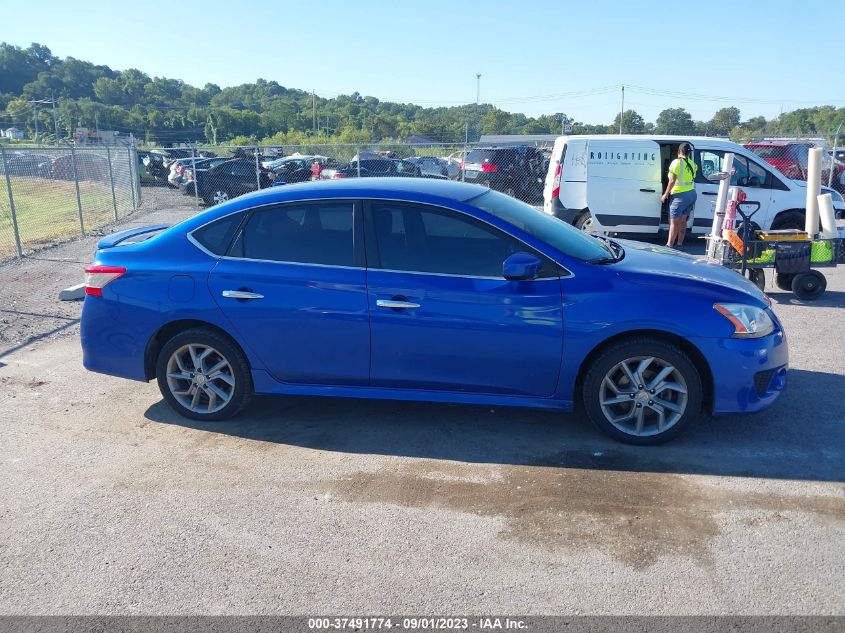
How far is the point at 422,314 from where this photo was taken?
4.60 meters

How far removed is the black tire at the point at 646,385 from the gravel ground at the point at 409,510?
0.44ft

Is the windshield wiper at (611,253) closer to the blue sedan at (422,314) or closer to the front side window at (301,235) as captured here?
the blue sedan at (422,314)

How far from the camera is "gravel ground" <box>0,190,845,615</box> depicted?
10.5ft

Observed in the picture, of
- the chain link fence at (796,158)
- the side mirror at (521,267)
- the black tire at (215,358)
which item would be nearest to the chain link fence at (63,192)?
the black tire at (215,358)

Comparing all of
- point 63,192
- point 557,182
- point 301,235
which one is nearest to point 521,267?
point 301,235

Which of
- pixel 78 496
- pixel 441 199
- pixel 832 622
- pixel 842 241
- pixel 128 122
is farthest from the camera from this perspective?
pixel 128 122

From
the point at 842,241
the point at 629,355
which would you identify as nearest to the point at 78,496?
the point at 629,355

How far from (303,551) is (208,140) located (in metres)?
70.0

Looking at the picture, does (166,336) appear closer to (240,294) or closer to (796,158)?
(240,294)

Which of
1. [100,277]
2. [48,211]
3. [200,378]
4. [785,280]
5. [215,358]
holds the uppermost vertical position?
[100,277]

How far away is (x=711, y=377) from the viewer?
447cm

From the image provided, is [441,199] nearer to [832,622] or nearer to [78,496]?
[78,496]

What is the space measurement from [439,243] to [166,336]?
205cm

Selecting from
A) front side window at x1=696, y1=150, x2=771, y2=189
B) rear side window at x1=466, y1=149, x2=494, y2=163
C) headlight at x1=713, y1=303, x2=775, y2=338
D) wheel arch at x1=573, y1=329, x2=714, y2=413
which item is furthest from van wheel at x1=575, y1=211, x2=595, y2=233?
wheel arch at x1=573, y1=329, x2=714, y2=413
